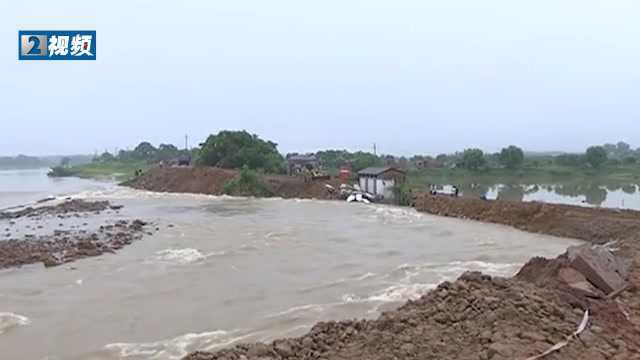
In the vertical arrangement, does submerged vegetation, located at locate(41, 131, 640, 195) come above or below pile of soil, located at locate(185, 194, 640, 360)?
above

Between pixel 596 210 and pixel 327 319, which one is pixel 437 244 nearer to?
pixel 596 210

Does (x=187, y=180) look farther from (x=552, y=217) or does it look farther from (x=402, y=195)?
(x=552, y=217)

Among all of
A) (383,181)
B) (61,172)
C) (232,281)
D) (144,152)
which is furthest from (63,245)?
(144,152)

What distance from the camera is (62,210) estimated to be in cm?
3594

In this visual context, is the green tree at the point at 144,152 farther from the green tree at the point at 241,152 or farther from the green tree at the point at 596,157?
the green tree at the point at 596,157

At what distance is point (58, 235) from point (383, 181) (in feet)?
64.9

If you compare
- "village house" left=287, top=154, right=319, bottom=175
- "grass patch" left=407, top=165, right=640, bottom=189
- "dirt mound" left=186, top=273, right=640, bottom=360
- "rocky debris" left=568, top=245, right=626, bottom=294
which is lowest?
"dirt mound" left=186, top=273, right=640, bottom=360

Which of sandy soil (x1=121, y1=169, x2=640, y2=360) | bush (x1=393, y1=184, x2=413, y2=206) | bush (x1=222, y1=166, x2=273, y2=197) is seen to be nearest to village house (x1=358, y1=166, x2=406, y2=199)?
bush (x1=393, y1=184, x2=413, y2=206)

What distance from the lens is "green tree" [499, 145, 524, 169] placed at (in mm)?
65188

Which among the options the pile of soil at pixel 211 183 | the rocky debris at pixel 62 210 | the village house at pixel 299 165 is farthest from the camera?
the village house at pixel 299 165

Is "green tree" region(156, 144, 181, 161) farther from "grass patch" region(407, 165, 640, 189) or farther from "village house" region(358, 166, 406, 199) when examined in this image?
"village house" region(358, 166, 406, 199)

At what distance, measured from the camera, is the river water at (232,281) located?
429 inches

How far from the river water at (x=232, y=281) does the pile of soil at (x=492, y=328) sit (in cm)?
208

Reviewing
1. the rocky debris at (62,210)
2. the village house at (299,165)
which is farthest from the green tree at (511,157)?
the rocky debris at (62,210)
